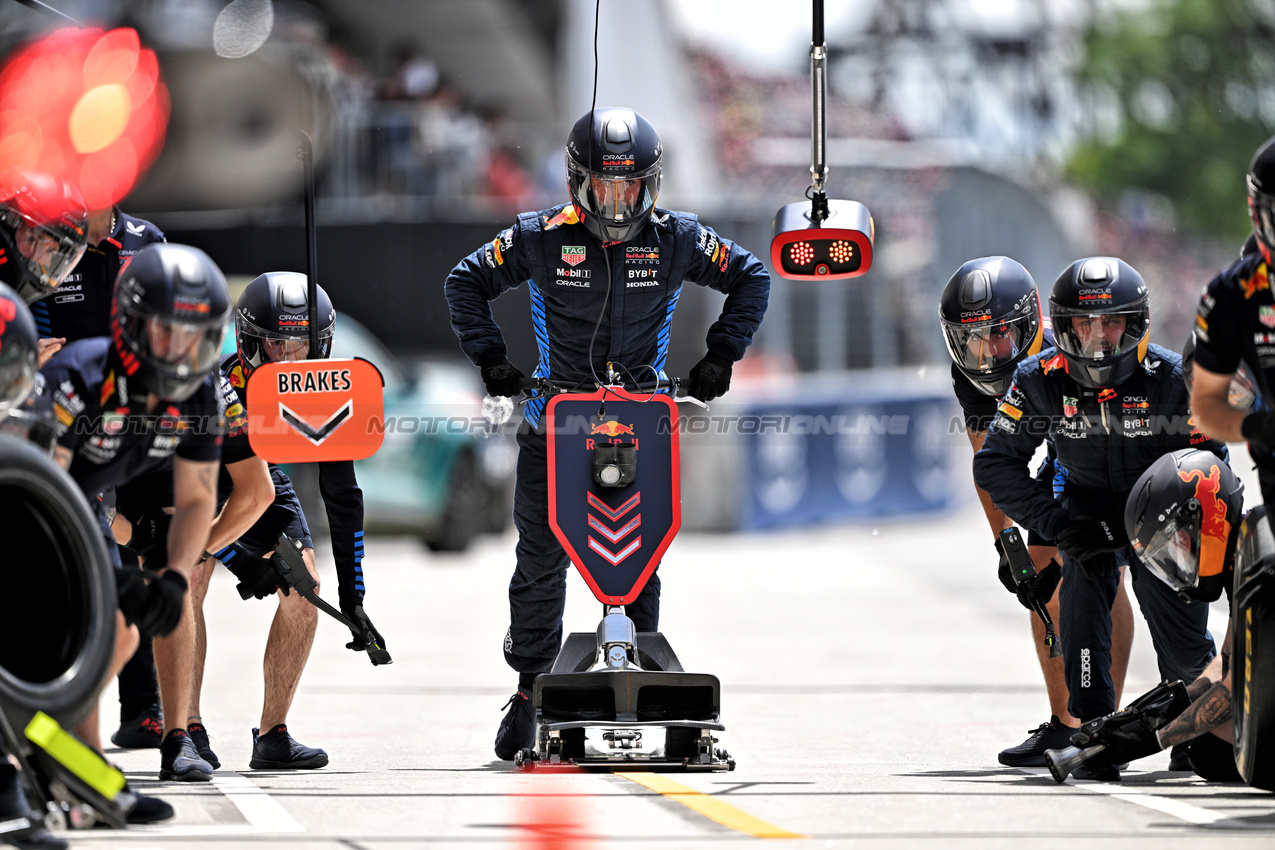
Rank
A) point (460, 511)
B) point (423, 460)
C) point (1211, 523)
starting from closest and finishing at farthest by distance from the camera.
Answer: point (1211, 523) < point (423, 460) < point (460, 511)

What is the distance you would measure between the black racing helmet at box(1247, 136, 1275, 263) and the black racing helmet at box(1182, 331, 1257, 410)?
0.50 m

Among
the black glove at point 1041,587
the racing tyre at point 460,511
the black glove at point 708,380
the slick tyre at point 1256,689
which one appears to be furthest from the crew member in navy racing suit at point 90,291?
the racing tyre at point 460,511

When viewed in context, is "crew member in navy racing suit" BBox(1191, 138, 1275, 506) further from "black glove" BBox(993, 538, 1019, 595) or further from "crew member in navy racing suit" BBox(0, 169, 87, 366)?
"crew member in navy racing suit" BBox(0, 169, 87, 366)

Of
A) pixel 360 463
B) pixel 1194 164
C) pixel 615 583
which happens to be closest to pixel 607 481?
pixel 615 583

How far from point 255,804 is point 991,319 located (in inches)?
138

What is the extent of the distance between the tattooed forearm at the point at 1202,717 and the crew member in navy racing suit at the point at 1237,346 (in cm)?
64

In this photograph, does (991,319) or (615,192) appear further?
(991,319)

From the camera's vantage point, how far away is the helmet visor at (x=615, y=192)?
6.80 metres

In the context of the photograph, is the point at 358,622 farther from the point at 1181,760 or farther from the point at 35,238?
the point at 1181,760

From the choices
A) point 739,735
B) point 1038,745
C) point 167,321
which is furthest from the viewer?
point 739,735

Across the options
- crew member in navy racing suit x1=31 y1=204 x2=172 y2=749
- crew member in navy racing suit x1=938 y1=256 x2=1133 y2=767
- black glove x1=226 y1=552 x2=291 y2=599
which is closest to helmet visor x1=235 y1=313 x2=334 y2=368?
crew member in navy racing suit x1=31 y1=204 x2=172 y2=749

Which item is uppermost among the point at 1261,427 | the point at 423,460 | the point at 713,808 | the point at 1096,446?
the point at 423,460

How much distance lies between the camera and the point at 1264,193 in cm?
531

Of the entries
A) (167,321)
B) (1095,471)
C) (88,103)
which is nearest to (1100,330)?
(1095,471)
